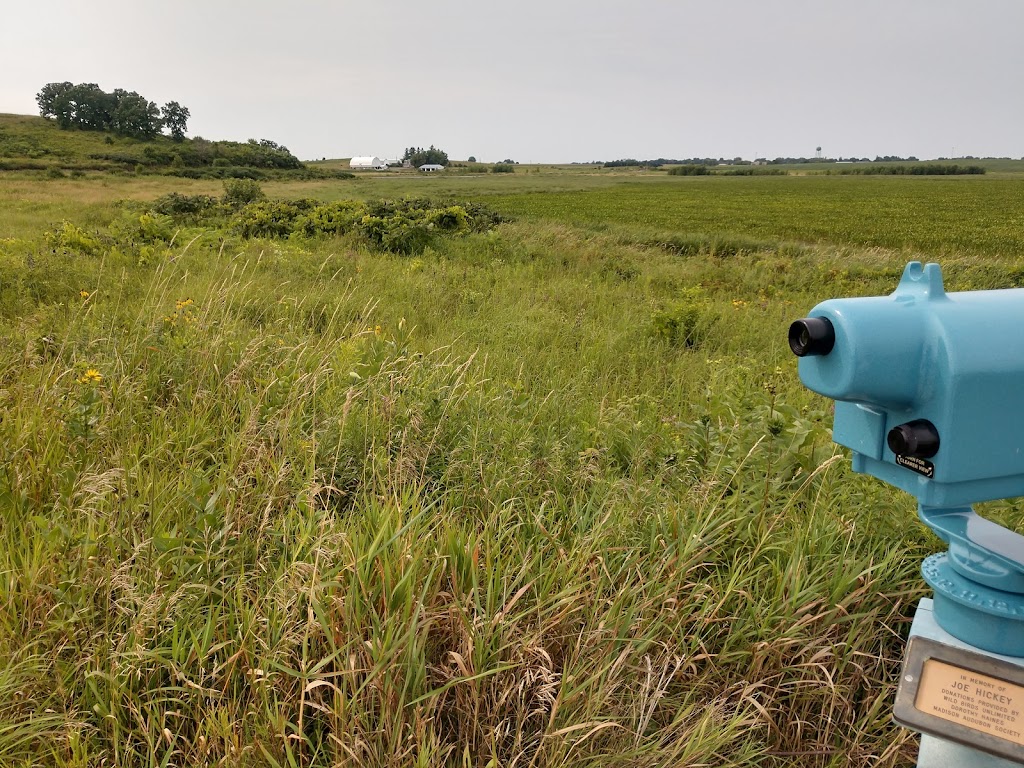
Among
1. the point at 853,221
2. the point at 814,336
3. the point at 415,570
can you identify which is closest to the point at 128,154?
the point at 853,221

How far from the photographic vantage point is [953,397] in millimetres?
1182

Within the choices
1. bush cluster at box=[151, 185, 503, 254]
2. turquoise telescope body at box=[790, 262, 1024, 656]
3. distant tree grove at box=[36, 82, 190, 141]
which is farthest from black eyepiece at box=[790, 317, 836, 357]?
distant tree grove at box=[36, 82, 190, 141]

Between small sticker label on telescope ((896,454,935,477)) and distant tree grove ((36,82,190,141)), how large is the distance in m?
63.2

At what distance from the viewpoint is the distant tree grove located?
177 feet

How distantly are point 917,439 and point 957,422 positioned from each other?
7 centimetres

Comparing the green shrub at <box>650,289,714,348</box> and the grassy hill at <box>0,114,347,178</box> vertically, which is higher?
the grassy hill at <box>0,114,347,178</box>

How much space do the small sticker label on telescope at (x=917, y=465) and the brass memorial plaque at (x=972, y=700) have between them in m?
0.38

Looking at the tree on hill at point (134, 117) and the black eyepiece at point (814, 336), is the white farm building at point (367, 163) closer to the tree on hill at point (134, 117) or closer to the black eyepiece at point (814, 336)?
the tree on hill at point (134, 117)

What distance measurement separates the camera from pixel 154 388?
3312 millimetres

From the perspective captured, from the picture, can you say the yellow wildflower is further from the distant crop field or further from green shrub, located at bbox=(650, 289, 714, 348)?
the distant crop field

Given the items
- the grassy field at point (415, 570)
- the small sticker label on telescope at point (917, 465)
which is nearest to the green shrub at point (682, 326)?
the grassy field at point (415, 570)

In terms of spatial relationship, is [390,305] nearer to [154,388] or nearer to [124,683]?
[154,388]

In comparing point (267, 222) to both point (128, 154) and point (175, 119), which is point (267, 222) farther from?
point (175, 119)

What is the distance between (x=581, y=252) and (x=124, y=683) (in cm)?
979
